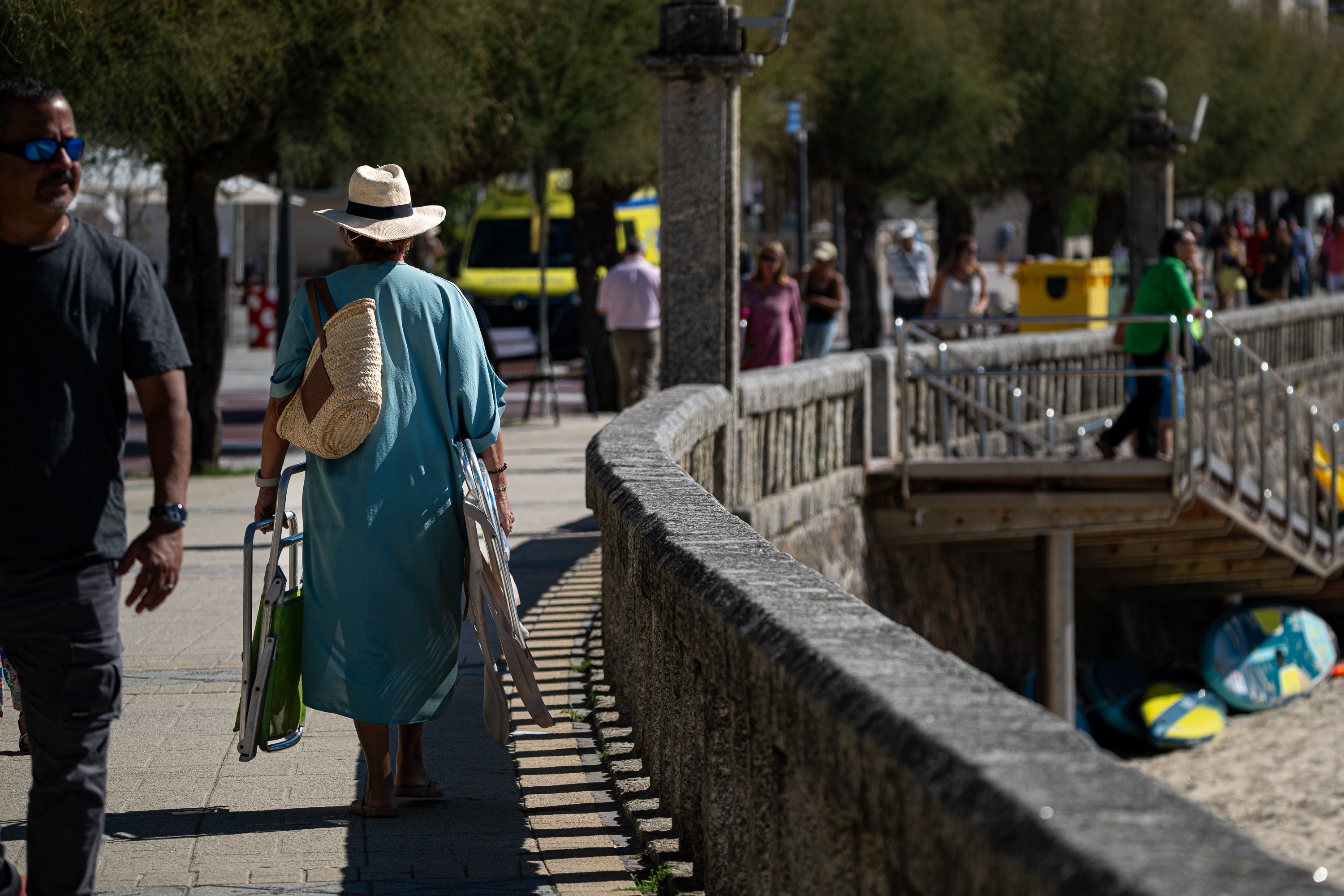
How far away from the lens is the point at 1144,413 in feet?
42.3

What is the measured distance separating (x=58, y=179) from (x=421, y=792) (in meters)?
2.07

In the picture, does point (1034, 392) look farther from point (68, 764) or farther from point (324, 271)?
point (324, 271)

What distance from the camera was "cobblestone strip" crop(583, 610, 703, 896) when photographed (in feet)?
14.6

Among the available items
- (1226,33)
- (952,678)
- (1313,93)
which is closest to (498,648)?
(952,678)

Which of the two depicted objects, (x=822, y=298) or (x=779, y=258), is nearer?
(x=779, y=258)

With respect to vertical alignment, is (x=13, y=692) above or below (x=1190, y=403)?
above

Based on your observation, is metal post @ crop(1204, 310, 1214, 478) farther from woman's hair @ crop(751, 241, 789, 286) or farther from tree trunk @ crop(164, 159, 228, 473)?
tree trunk @ crop(164, 159, 228, 473)

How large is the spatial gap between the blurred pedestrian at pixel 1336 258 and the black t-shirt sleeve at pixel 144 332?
36.1m

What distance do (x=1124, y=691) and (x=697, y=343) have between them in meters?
7.25

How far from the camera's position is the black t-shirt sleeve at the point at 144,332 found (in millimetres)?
3723

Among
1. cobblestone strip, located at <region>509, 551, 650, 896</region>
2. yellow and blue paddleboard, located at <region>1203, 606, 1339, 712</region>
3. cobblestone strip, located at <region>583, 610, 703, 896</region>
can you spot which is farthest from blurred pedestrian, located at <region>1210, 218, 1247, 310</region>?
cobblestone strip, located at <region>583, 610, 703, 896</region>

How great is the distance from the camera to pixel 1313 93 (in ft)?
135

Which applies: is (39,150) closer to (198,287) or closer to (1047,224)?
(198,287)

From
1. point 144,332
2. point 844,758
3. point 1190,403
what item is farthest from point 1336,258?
point 844,758
